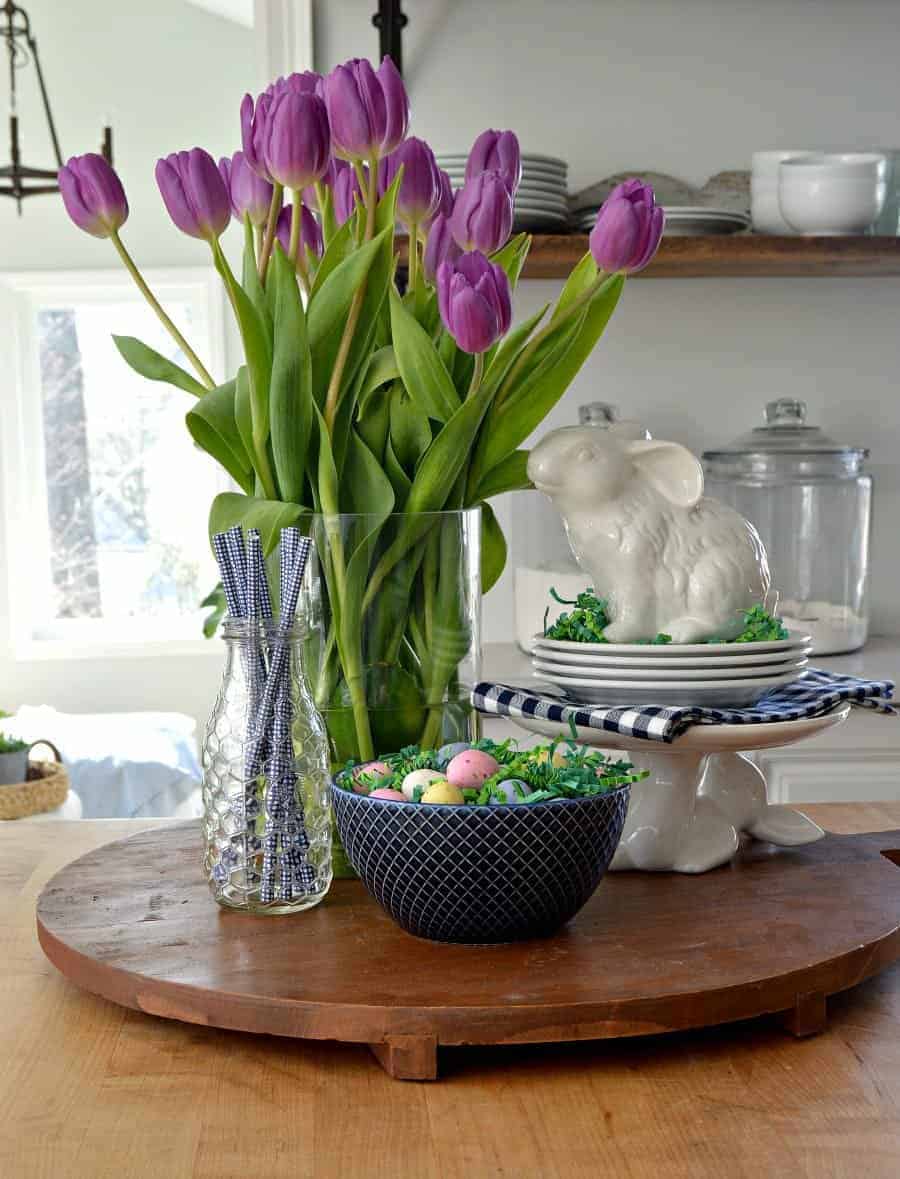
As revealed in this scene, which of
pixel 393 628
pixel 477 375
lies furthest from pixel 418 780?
pixel 477 375

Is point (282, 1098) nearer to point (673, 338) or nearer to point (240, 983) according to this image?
point (240, 983)

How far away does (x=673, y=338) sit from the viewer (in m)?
2.38

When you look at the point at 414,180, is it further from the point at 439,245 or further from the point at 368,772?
the point at 368,772

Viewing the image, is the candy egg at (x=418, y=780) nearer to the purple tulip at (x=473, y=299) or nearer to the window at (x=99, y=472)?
the purple tulip at (x=473, y=299)

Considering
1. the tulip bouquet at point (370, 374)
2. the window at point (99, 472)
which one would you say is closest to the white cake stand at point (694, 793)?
the tulip bouquet at point (370, 374)

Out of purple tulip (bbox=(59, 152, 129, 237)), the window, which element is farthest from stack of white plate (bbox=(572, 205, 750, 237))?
the window

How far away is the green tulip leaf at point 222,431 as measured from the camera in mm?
931

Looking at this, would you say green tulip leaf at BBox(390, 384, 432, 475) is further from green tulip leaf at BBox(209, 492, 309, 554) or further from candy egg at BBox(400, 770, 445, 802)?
candy egg at BBox(400, 770, 445, 802)

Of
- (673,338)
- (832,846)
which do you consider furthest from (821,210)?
(832,846)

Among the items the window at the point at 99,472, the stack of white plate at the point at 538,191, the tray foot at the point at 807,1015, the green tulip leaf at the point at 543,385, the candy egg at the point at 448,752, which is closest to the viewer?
the tray foot at the point at 807,1015

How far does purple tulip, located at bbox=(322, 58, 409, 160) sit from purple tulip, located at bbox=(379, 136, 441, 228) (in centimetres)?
5

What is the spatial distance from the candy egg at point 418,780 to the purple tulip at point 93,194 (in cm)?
41

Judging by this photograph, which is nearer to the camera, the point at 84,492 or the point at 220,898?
the point at 220,898

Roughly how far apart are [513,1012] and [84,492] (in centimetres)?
468
